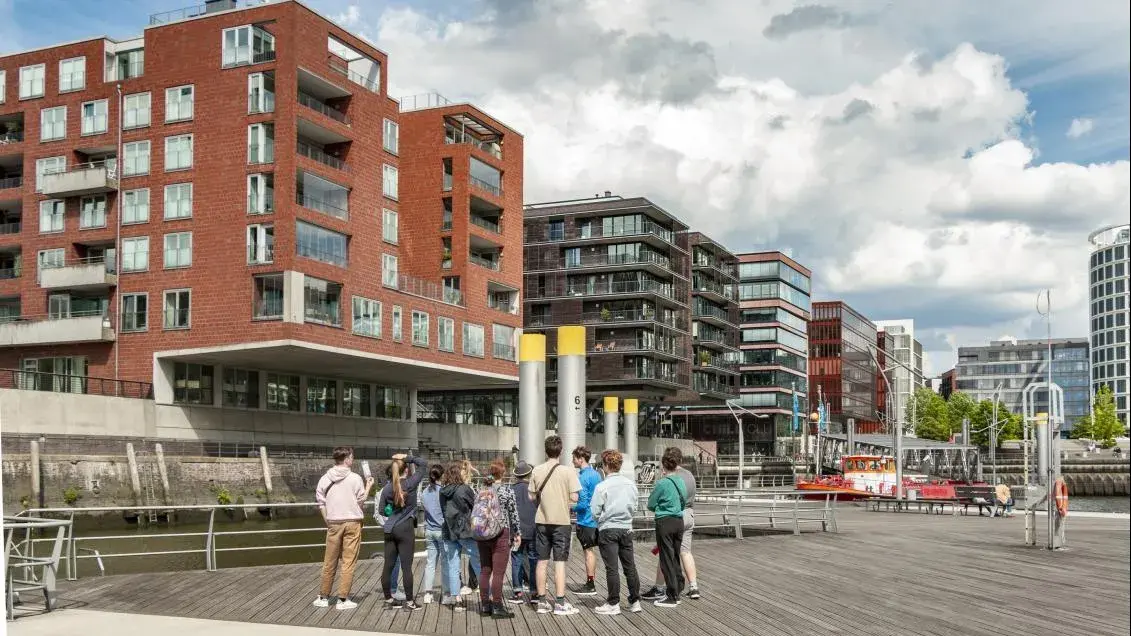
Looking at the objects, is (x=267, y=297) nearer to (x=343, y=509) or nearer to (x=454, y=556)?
(x=343, y=509)

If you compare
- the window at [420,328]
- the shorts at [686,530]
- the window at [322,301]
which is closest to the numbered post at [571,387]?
the shorts at [686,530]

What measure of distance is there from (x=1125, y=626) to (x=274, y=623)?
33.2 ft

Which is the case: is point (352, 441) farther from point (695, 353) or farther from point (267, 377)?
point (695, 353)

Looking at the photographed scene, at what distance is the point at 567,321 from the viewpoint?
92.9m

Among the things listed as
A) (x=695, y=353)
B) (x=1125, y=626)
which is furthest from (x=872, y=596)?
(x=695, y=353)

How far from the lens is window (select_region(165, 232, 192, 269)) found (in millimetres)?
53562

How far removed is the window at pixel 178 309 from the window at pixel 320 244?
232 inches

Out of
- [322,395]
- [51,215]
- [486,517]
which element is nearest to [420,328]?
[322,395]

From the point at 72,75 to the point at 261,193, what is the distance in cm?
1385

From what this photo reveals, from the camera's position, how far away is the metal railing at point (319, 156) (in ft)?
177

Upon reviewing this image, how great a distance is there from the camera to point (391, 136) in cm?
6150

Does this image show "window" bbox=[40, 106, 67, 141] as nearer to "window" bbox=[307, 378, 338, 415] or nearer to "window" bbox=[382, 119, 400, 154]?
"window" bbox=[382, 119, 400, 154]

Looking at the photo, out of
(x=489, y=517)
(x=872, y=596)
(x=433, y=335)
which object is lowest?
(x=872, y=596)

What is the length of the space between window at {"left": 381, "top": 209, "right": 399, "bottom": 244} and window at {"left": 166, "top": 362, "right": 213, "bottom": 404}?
39.3 feet
